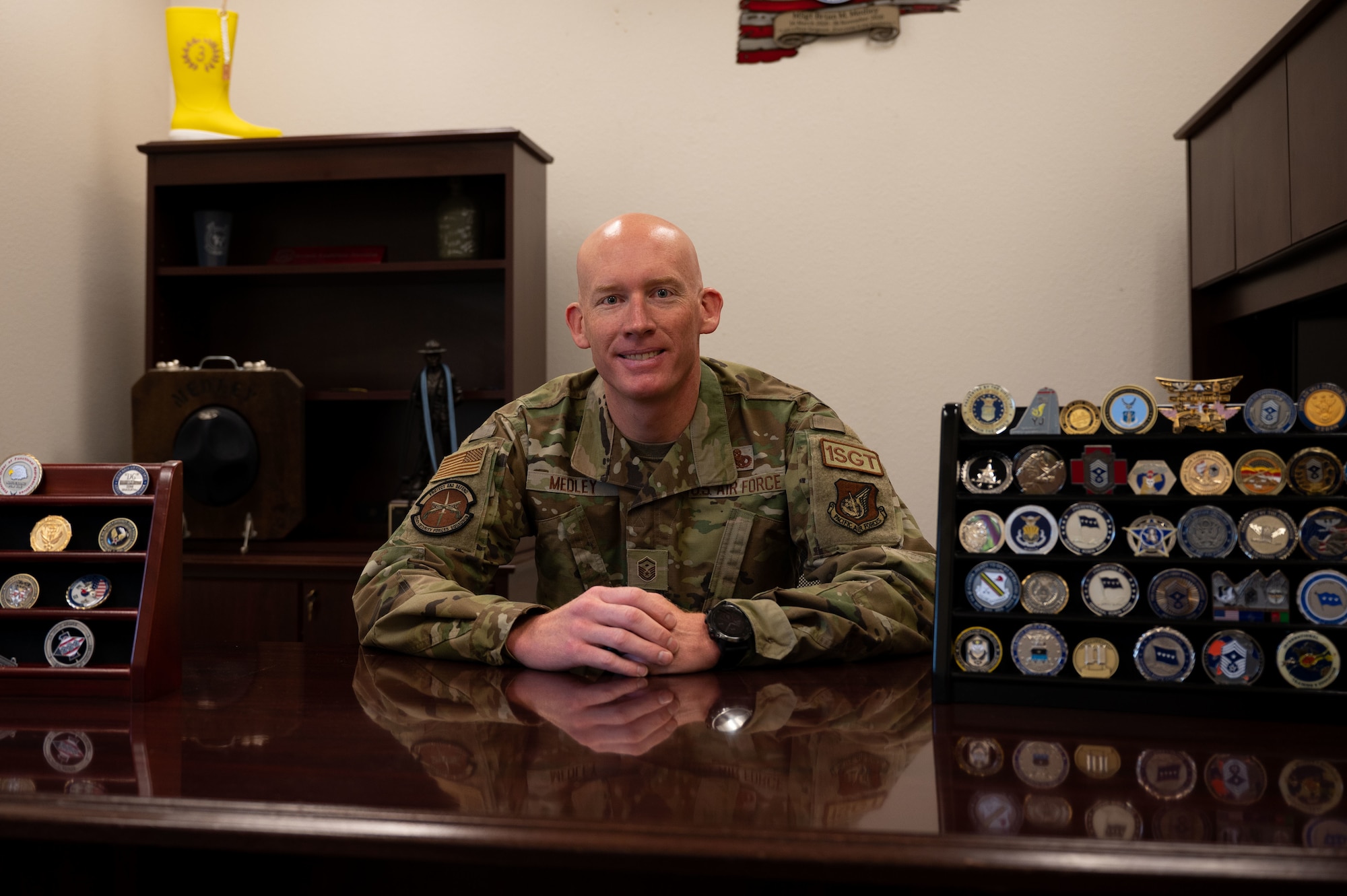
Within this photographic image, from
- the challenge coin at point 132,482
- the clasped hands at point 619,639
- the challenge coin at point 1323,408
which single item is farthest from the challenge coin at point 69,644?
the challenge coin at point 1323,408

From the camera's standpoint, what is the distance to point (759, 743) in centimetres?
91

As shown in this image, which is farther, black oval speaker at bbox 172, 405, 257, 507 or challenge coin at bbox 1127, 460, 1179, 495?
black oval speaker at bbox 172, 405, 257, 507

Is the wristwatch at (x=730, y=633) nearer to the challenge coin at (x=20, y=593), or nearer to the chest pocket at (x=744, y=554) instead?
the chest pocket at (x=744, y=554)

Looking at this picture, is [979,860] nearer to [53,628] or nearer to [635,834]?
[635,834]

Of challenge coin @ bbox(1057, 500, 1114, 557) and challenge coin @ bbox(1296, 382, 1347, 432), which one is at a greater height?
challenge coin @ bbox(1296, 382, 1347, 432)

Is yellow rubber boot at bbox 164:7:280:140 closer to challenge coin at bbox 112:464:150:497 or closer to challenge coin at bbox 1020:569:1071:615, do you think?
challenge coin at bbox 112:464:150:497

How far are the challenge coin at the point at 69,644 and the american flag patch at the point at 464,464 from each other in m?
0.64

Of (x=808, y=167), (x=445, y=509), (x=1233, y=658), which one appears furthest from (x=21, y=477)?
(x=808, y=167)

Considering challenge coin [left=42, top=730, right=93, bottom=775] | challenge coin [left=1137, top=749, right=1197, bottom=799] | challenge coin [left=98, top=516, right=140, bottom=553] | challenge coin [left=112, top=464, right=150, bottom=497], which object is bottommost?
challenge coin [left=42, top=730, right=93, bottom=775]

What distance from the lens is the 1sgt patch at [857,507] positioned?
1.60m

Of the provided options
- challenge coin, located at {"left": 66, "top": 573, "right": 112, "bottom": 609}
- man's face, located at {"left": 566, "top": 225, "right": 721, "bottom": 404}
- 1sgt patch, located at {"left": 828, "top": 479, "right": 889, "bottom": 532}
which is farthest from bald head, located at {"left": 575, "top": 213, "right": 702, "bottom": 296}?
challenge coin, located at {"left": 66, "top": 573, "right": 112, "bottom": 609}

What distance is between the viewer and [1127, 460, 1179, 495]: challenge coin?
1.01m

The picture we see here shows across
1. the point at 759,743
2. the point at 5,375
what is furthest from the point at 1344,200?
the point at 5,375

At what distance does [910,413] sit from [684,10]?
55.1 inches
